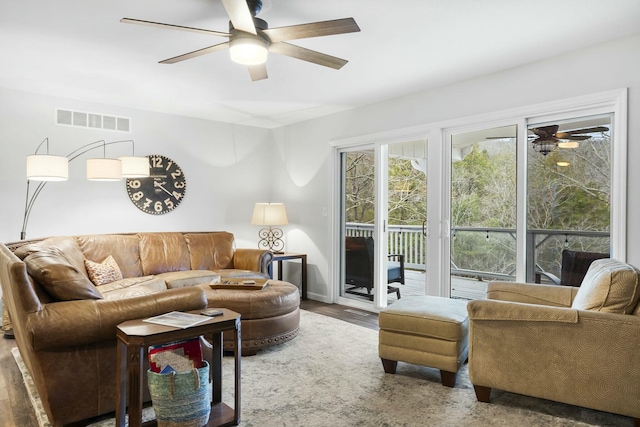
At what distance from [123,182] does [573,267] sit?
479cm

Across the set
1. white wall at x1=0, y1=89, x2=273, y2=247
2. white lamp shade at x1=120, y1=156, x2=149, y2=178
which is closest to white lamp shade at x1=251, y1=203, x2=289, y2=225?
white wall at x1=0, y1=89, x2=273, y2=247

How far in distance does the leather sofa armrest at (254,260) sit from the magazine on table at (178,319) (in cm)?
260

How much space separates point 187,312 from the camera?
2410 millimetres

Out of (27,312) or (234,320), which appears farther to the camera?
(234,320)

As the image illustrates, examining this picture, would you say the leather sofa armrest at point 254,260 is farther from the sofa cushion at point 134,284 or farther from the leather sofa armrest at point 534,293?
the leather sofa armrest at point 534,293

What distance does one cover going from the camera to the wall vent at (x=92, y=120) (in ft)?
14.8

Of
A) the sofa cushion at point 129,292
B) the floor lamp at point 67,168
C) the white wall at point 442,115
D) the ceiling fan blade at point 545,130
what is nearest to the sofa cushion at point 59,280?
the sofa cushion at point 129,292

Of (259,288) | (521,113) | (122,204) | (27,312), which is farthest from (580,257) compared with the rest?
(122,204)

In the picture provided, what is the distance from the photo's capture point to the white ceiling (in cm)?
257

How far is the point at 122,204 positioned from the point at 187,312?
121 inches

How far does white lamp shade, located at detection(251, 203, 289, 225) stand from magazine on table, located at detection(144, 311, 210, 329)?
3.09 meters

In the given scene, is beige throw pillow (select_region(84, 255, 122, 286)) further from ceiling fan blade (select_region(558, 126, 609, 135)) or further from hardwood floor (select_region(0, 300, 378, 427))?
ceiling fan blade (select_region(558, 126, 609, 135))

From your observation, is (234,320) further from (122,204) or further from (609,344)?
(122,204)

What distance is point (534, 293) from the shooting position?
300 cm
